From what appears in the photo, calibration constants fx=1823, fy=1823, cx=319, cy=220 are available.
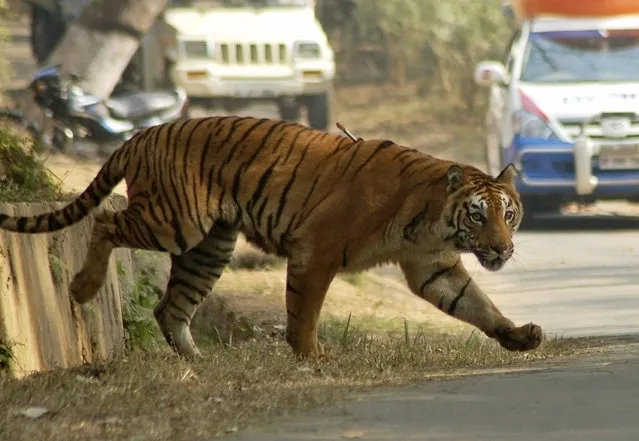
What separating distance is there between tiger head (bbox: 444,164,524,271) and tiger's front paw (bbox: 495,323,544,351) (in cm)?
37

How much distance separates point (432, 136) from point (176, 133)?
1959 cm

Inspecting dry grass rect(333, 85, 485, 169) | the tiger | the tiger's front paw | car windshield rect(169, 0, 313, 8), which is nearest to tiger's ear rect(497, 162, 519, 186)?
the tiger

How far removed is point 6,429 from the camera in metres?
6.34

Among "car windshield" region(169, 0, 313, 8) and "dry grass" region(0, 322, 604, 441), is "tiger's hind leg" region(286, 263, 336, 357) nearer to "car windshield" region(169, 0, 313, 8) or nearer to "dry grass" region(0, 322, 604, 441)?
"dry grass" region(0, 322, 604, 441)

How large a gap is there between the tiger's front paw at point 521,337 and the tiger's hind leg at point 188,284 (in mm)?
1514

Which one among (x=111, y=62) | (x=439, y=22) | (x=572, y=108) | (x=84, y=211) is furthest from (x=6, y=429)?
(x=439, y=22)

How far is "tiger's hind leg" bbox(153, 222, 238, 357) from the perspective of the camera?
9461mm

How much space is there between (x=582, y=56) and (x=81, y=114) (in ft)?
21.3

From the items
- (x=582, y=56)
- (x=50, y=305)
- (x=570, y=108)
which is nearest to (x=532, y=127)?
(x=570, y=108)

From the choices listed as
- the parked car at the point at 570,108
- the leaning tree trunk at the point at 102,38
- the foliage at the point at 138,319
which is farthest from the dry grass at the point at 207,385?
the leaning tree trunk at the point at 102,38

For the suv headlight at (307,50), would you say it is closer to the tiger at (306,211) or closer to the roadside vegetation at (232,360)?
the roadside vegetation at (232,360)

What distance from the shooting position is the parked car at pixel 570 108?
1778 centimetres

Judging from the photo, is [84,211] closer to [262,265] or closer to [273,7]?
[262,265]

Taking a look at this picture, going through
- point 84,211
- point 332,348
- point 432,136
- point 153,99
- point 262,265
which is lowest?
point 432,136
